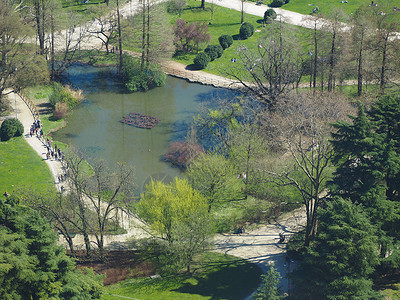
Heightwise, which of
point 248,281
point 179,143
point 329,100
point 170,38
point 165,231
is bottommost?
point 248,281

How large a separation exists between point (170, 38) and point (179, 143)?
22587 mm

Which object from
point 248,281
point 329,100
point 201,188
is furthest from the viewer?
point 329,100

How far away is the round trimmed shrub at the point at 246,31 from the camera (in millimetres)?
85500

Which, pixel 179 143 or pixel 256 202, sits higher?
pixel 179 143

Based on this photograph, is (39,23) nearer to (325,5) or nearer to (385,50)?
(385,50)

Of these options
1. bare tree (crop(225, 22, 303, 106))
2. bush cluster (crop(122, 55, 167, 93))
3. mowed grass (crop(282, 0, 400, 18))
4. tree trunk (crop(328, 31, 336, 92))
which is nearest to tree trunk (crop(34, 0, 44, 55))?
bush cluster (crop(122, 55, 167, 93))

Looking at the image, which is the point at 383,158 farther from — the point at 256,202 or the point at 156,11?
the point at 156,11

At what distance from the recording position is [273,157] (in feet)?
173

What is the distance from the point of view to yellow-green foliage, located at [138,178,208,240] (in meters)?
43.1

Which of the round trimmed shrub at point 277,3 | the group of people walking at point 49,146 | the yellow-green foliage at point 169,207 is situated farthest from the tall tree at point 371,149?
the round trimmed shrub at point 277,3

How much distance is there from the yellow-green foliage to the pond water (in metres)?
11.1

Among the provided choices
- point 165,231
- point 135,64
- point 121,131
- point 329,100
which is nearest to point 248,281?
point 165,231

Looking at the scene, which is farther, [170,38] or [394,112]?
[170,38]

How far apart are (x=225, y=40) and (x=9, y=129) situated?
36435 millimetres
